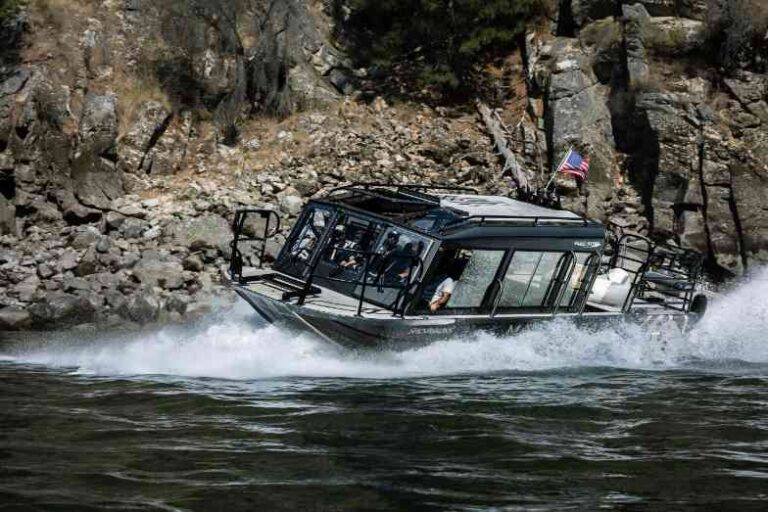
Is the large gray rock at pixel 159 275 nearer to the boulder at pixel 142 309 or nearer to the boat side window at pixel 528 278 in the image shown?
the boulder at pixel 142 309

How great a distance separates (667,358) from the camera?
15844 millimetres

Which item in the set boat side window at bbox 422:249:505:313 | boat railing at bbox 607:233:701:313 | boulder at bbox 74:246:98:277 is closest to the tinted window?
boat side window at bbox 422:249:505:313

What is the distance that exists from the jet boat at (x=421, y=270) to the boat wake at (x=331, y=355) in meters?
0.24

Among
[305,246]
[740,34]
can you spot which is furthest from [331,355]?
[740,34]

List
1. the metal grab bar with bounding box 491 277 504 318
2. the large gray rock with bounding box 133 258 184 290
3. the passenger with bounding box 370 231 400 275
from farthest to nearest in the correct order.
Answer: the large gray rock with bounding box 133 258 184 290 < the metal grab bar with bounding box 491 277 504 318 < the passenger with bounding box 370 231 400 275

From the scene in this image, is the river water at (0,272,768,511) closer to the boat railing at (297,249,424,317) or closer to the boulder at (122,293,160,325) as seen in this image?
the boat railing at (297,249,424,317)

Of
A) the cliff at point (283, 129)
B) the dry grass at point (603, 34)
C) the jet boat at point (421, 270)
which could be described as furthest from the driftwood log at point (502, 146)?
the jet boat at point (421, 270)

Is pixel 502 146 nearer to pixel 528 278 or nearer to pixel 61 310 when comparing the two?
pixel 61 310

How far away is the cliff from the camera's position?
2328 centimetres

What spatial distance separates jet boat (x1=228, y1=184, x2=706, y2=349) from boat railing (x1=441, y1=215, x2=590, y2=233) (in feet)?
0.07

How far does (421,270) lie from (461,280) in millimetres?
731

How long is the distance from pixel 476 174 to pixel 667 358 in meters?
12.1

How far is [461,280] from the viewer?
13.9 meters

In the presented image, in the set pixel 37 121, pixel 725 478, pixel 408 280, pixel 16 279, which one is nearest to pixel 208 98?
pixel 37 121
